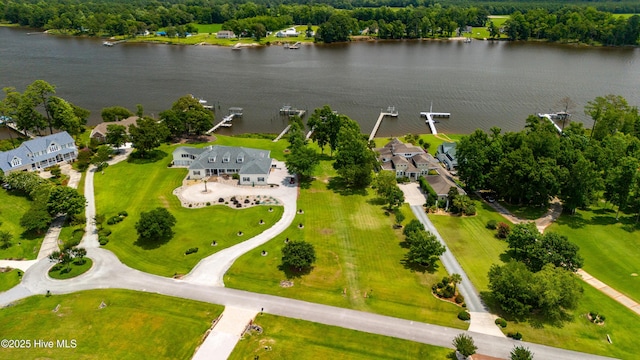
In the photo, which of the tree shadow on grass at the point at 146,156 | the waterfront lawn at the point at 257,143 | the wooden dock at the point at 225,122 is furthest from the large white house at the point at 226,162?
the wooden dock at the point at 225,122

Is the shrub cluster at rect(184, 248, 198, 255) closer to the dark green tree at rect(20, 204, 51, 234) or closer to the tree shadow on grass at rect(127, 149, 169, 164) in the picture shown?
the dark green tree at rect(20, 204, 51, 234)

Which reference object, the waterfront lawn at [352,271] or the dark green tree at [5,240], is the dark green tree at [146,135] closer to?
the dark green tree at [5,240]

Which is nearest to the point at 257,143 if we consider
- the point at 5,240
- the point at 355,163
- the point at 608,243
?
the point at 355,163

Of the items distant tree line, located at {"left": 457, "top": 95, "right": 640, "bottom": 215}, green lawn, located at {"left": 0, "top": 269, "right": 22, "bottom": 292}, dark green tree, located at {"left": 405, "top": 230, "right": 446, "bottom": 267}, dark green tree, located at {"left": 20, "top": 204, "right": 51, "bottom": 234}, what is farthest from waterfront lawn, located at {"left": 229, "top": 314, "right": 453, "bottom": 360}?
distant tree line, located at {"left": 457, "top": 95, "right": 640, "bottom": 215}

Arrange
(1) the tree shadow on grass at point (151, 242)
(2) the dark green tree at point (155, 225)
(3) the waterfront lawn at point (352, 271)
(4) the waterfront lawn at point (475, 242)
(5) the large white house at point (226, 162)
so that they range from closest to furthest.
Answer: (3) the waterfront lawn at point (352, 271)
(4) the waterfront lawn at point (475, 242)
(2) the dark green tree at point (155, 225)
(1) the tree shadow on grass at point (151, 242)
(5) the large white house at point (226, 162)

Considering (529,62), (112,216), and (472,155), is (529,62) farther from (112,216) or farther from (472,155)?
(112,216)

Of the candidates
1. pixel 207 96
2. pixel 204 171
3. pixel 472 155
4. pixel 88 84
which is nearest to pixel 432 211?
pixel 472 155

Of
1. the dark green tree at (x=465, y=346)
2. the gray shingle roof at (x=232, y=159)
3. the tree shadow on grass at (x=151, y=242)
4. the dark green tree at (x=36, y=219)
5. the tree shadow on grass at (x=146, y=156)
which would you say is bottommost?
the dark green tree at (x=465, y=346)

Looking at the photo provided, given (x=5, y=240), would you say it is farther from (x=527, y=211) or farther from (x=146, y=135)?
(x=527, y=211)
